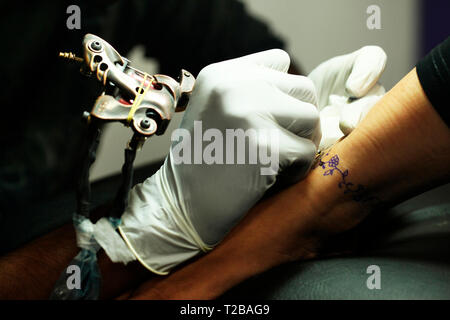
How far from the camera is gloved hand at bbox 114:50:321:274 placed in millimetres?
488

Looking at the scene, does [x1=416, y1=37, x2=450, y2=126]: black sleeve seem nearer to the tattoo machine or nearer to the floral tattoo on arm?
the floral tattoo on arm

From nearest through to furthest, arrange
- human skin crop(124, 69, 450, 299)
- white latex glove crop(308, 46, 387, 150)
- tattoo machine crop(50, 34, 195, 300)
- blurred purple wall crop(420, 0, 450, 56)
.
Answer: tattoo machine crop(50, 34, 195, 300)
human skin crop(124, 69, 450, 299)
white latex glove crop(308, 46, 387, 150)
blurred purple wall crop(420, 0, 450, 56)

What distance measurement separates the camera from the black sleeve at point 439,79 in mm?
476

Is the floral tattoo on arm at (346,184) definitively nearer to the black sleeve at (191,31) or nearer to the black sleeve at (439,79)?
the black sleeve at (439,79)

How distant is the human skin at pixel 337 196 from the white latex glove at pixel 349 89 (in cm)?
7

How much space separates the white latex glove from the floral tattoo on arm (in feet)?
0.25

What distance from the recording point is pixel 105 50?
44cm

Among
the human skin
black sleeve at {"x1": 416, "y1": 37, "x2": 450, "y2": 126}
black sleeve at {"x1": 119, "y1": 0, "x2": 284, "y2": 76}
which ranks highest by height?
black sleeve at {"x1": 119, "y1": 0, "x2": 284, "y2": 76}

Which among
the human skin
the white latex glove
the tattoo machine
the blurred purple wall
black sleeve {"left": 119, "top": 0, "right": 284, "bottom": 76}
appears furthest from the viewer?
the blurred purple wall

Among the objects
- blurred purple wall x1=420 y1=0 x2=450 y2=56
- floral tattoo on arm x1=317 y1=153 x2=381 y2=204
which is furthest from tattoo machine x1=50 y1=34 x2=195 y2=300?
blurred purple wall x1=420 y1=0 x2=450 y2=56

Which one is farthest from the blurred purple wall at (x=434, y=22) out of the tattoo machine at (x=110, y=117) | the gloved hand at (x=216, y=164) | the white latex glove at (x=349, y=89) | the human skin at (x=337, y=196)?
the tattoo machine at (x=110, y=117)

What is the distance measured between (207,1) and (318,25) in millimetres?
362
